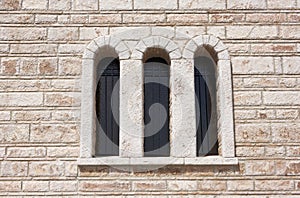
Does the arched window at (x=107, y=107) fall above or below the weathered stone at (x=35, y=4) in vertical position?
below

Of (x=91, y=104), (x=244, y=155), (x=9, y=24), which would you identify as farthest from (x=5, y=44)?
(x=244, y=155)

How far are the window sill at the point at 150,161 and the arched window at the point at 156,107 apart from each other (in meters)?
0.30

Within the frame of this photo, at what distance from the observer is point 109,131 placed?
508 cm

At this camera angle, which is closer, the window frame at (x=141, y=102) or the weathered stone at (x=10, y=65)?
the window frame at (x=141, y=102)

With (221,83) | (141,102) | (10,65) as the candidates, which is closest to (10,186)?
(10,65)

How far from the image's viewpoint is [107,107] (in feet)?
16.9

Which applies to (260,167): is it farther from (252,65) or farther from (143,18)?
(143,18)

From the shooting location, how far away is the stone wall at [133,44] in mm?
4691

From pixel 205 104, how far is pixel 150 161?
0.90 metres

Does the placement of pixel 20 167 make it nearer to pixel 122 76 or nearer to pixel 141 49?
pixel 122 76

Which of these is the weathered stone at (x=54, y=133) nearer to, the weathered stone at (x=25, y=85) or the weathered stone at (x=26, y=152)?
the weathered stone at (x=26, y=152)

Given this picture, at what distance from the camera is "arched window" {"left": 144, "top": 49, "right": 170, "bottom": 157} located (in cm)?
504

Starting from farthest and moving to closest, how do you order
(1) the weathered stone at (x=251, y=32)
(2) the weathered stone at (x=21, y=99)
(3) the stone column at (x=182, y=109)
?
(1) the weathered stone at (x=251, y=32)
(2) the weathered stone at (x=21, y=99)
(3) the stone column at (x=182, y=109)

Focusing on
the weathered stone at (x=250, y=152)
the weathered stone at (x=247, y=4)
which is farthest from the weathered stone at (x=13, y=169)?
the weathered stone at (x=247, y=4)
